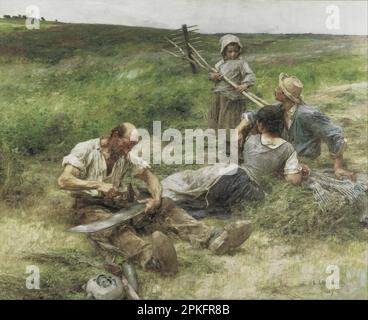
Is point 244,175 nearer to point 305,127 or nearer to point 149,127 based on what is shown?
point 305,127

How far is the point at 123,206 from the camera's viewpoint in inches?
394

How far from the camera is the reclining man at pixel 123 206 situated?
387 inches

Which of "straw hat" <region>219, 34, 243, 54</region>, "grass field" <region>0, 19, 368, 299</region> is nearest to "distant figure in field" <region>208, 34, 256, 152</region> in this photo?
Result: "straw hat" <region>219, 34, 243, 54</region>

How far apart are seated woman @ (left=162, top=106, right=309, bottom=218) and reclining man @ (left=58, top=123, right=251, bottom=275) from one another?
0.70 ft

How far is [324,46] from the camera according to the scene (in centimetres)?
1094

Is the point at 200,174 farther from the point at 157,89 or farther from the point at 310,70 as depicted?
the point at 310,70

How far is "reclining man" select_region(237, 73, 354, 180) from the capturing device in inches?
408

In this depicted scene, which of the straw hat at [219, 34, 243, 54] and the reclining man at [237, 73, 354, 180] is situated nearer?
the reclining man at [237, 73, 354, 180]

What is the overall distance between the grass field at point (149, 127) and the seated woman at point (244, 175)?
20 centimetres

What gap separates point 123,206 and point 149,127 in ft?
3.92

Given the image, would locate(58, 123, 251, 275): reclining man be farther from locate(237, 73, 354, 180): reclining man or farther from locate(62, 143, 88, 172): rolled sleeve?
locate(237, 73, 354, 180): reclining man

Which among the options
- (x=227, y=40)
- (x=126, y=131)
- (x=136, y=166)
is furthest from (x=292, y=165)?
(x=126, y=131)
